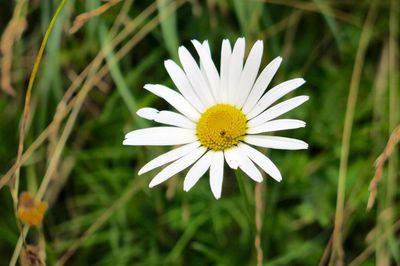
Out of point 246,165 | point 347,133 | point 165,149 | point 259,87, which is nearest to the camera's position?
point 246,165

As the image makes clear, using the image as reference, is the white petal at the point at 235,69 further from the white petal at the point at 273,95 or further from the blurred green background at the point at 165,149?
the blurred green background at the point at 165,149

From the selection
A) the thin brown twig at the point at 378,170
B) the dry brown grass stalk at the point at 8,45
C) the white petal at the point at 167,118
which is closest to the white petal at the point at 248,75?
the white petal at the point at 167,118

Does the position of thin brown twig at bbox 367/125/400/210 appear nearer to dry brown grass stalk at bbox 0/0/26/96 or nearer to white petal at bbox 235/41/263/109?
white petal at bbox 235/41/263/109

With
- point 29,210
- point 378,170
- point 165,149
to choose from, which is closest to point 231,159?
point 378,170

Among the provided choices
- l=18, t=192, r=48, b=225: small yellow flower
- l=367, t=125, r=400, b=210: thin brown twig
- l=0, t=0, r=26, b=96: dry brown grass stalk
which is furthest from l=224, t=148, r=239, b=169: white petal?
l=0, t=0, r=26, b=96: dry brown grass stalk

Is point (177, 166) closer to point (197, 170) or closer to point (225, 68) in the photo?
point (197, 170)

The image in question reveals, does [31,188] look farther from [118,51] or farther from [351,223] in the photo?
[351,223]

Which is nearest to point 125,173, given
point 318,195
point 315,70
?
point 318,195

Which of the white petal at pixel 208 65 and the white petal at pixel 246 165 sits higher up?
the white petal at pixel 208 65
